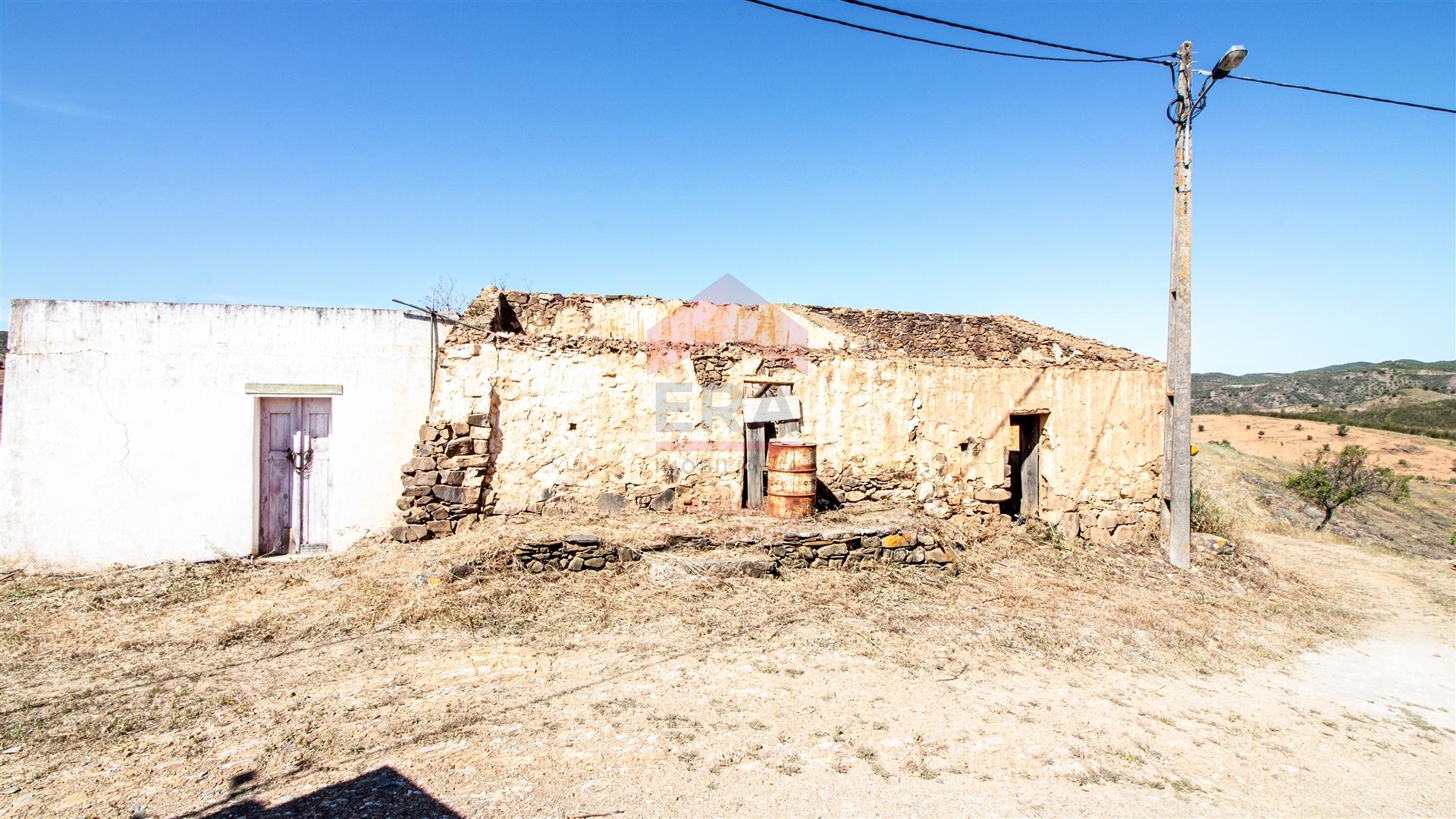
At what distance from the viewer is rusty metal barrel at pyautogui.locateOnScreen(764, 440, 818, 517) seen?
7.62 m

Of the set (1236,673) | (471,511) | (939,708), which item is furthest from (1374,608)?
(471,511)

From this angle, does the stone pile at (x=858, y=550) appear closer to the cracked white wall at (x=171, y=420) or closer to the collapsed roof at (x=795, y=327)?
the collapsed roof at (x=795, y=327)

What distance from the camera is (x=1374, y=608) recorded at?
24.5 ft

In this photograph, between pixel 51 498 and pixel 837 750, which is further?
pixel 51 498

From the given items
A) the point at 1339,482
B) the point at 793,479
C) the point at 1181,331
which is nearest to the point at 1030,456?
the point at 1181,331

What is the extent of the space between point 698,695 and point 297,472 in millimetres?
5879

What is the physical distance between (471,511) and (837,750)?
17.4 ft

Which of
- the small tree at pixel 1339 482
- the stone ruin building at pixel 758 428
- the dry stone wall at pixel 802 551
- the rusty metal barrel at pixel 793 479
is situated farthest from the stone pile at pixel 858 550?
the small tree at pixel 1339 482

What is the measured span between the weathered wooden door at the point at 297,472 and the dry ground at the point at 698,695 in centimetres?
51

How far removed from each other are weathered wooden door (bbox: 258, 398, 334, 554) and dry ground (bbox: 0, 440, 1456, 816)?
513mm

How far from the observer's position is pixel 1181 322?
786 cm

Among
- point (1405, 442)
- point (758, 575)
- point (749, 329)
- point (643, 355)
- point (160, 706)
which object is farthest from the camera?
point (1405, 442)

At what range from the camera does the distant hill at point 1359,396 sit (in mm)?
31984

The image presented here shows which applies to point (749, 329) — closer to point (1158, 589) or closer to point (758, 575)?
point (758, 575)
